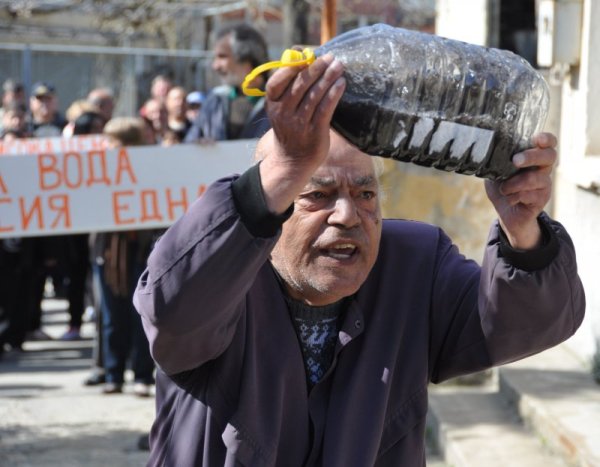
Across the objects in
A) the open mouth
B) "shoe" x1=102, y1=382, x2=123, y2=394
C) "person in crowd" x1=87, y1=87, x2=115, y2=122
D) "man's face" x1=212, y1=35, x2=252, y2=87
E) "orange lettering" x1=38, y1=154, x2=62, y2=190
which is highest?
the open mouth

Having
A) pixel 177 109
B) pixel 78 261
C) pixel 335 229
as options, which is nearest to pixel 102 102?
pixel 177 109

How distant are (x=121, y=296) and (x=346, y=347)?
5.17 metres

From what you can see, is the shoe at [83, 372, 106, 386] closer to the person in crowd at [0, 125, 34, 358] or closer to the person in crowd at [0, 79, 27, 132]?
the person in crowd at [0, 125, 34, 358]

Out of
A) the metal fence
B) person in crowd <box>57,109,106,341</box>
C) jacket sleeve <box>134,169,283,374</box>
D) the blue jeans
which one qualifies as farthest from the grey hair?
the metal fence

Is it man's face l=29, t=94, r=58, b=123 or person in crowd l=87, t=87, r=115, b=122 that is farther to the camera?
man's face l=29, t=94, r=58, b=123

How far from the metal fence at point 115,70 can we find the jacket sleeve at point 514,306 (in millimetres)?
11571

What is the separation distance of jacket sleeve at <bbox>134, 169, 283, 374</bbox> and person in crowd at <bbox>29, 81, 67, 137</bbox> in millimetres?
9170

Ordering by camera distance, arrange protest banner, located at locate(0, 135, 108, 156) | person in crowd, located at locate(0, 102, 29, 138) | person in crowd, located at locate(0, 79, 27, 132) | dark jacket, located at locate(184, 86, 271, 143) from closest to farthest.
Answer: dark jacket, located at locate(184, 86, 271, 143) → protest banner, located at locate(0, 135, 108, 156) → person in crowd, located at locate(0, 102, 29, 138) → person in crowd, located at locate(0, 79, 27, 132)

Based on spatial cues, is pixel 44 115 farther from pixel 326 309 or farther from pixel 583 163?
pixel 326 309

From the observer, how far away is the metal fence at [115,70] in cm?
1449

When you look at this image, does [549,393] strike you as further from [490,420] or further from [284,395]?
[284,395]

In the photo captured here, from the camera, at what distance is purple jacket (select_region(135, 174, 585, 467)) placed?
2.28m

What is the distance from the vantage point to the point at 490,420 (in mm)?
5906

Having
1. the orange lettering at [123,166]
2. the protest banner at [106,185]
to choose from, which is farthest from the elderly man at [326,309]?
the orange lettering at [123,166]
